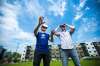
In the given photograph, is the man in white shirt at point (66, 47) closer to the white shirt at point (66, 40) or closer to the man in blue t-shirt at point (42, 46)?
the white shirt at point (66, 40)

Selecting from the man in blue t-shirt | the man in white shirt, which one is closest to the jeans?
the man in white shirt

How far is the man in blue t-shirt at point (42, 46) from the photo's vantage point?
3533 millimetres

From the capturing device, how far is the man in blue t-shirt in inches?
139

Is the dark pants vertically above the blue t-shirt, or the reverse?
the blue t-shirt

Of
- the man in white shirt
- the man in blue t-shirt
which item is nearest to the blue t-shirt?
the man in blue t-shirt

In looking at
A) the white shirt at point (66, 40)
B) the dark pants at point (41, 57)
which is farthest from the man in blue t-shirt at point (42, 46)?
the white shirt at point (66, 40)

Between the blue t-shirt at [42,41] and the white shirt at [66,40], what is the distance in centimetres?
21

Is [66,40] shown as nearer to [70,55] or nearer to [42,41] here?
[70,55]

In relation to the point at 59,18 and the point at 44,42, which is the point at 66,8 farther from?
the point at 44,42

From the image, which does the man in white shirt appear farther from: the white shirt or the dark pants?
the dark pants

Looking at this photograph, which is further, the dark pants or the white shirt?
the white shirt

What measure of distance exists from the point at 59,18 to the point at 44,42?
44cm

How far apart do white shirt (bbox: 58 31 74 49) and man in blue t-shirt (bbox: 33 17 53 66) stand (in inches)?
6.0

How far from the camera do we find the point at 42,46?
11.7 feet
